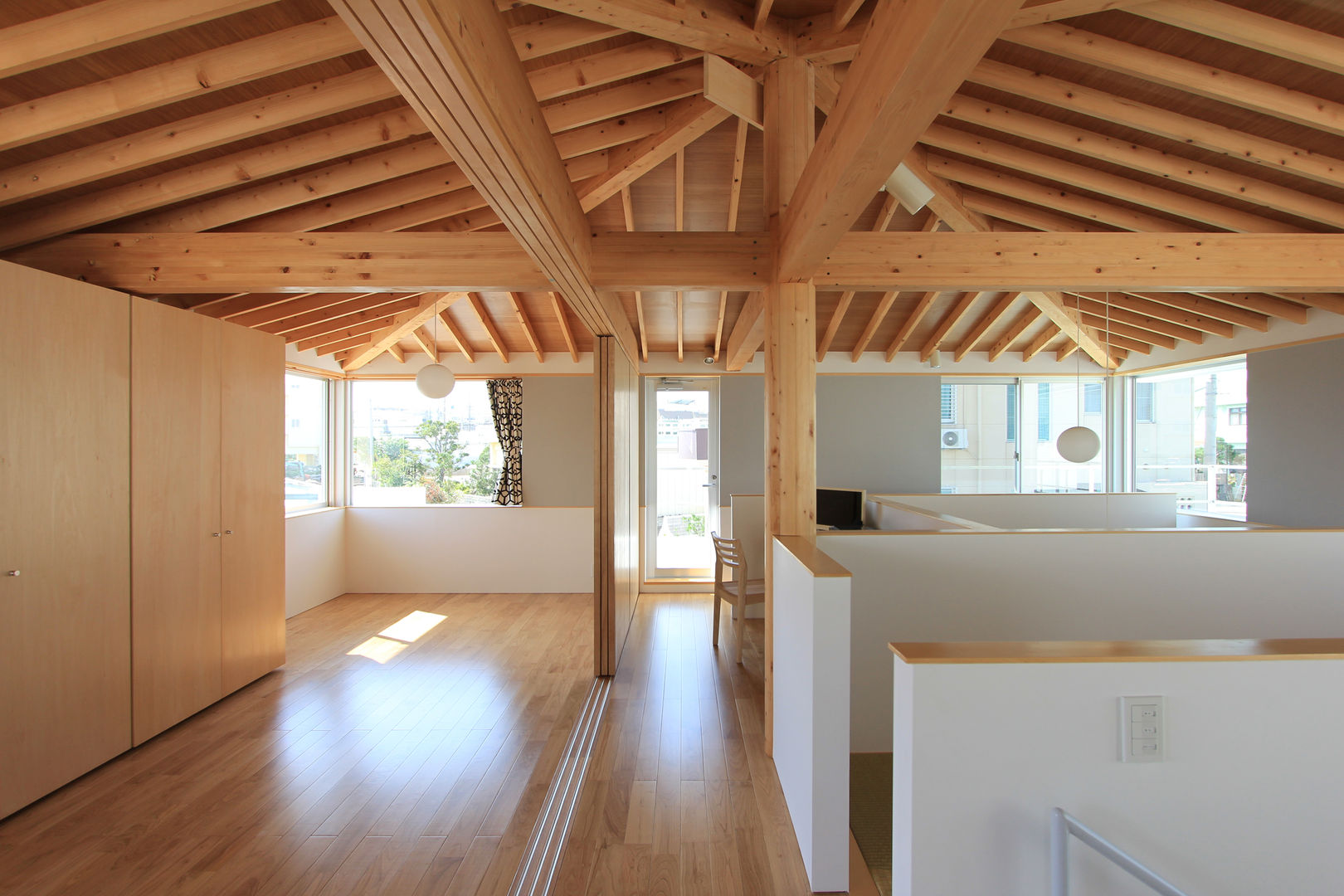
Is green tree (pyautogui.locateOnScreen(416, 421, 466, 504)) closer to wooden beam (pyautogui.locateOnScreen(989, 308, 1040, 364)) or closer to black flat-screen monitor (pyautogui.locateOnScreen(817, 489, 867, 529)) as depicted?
black flat-screen monitor (pyautogui.locateOnScreen(817, 489, 867, 529))

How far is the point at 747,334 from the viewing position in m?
4.93

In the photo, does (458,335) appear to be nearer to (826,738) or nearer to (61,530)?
(61,530)

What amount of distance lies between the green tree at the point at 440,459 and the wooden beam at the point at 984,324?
17.4 feet

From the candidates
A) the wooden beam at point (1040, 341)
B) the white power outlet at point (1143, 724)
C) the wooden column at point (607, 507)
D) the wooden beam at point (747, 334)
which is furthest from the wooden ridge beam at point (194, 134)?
the wooden beam at point (1040, 341)

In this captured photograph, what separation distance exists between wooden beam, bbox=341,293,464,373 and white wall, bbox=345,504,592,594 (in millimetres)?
1498

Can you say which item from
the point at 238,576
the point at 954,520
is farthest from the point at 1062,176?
the point at 238,576

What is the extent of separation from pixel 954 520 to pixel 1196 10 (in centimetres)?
243

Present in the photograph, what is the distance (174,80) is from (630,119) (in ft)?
6.81

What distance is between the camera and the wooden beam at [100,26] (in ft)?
6.54

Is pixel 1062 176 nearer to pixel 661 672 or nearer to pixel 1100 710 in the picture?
pixel 1100 710

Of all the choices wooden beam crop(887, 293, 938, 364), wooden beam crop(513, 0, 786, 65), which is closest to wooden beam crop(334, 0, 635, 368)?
wooden beam crop(513, 0, 786, 65)

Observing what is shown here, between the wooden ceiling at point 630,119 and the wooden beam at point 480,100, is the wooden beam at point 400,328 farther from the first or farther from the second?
the wooden beam at point 480,100

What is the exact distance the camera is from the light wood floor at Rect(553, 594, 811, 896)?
2219 millimetres

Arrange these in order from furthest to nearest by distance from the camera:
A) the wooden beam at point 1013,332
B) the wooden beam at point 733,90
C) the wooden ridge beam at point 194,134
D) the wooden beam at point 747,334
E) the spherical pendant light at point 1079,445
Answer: the wooden beam at point 1013,332 < the spherical pendant light at point 1079,445 < the wooden beam at point 747,334 < the wooden beam at point 733,90 < the wooden ridge beam at point 194,134
